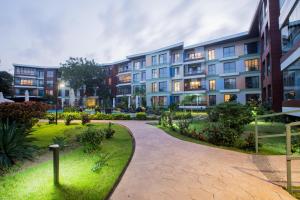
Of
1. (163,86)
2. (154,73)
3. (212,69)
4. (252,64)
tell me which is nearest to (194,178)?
(252,64)

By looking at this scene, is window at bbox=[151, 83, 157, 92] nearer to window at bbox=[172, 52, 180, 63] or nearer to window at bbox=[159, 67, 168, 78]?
window at bbox=[159, 67, 168, 78]

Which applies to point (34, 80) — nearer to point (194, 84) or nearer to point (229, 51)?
point (194, 84)

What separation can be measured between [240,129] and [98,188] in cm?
713

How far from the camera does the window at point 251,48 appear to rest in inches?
1245

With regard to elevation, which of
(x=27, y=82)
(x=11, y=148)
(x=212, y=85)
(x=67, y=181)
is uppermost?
(x=27, y=82)

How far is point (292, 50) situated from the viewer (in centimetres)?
1324

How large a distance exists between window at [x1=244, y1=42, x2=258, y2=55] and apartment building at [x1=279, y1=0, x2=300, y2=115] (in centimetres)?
1716

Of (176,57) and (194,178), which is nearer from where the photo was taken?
(194,178)

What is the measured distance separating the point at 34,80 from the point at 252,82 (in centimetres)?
5847

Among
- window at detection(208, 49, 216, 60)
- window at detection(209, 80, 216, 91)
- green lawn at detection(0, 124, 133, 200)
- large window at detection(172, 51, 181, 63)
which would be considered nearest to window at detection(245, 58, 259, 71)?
window at detection(208, 49, 216, 60)

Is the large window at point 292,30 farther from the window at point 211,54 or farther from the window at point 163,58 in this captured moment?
the window at point 163,58

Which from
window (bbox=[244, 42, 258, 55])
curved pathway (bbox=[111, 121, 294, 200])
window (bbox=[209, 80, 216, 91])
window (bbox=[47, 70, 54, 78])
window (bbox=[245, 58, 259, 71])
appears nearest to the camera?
curved pathway (bbox=[111, 121, 294, 200])

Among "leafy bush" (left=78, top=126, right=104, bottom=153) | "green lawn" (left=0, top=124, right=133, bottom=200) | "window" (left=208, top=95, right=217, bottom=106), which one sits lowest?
"green lawn" (left=0, top=124, right=133, bottom=200)

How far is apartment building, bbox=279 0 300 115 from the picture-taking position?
12449 mm
